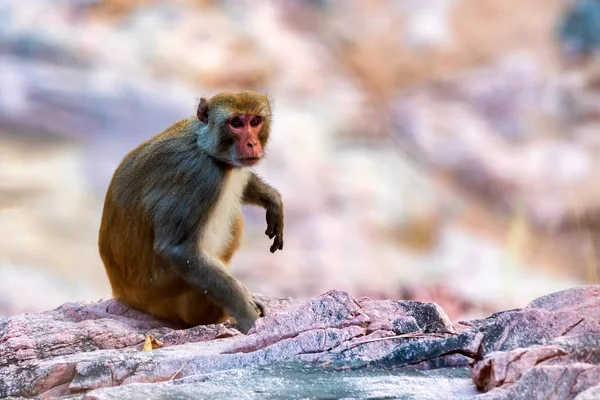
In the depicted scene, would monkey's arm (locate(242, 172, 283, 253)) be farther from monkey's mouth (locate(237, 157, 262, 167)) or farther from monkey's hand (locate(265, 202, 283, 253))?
monkey's mouth (locate(237, 157, 262, 167))

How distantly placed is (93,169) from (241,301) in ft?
19.6

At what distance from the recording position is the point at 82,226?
1016cm

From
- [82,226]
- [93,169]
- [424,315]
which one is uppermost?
[93,169]

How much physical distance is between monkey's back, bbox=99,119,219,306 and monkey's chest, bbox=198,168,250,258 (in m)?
0.11

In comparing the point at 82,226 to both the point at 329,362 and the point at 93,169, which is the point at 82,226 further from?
the point at 329,362

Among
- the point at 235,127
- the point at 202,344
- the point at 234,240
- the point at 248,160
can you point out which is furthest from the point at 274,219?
the point at 202,344

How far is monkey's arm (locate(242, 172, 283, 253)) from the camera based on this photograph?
581 centimetres

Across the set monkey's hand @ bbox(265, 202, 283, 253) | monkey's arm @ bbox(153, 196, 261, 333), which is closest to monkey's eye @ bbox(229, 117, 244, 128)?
monkey's arm @ bbox(153, 196, 261, 333)

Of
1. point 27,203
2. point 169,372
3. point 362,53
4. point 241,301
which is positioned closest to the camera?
point 169,372

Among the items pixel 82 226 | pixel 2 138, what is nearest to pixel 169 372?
pixel 82 226

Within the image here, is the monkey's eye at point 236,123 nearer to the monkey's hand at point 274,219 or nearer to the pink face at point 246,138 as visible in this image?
the pink face at point 246,138

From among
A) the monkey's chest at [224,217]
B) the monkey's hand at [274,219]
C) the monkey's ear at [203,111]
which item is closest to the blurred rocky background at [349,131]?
the monkey's hand at [274,219]

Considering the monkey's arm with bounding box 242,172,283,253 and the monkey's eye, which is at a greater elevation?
the monkey's eye

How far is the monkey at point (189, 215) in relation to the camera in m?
5.12
